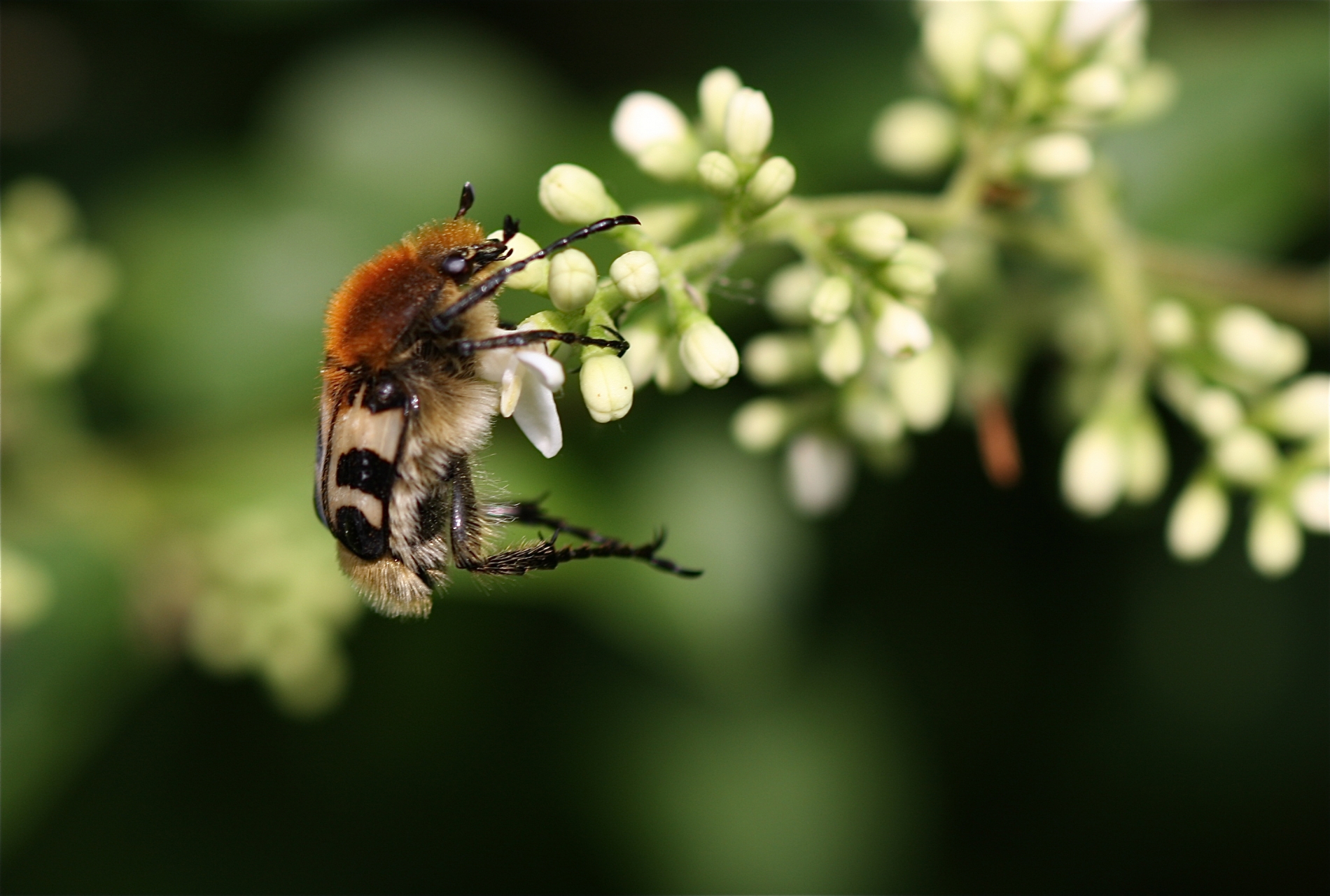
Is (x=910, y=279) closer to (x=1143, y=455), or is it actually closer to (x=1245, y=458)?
(x=1143, y=455)

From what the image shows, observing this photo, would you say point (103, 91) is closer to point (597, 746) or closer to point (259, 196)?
point (259, 196)

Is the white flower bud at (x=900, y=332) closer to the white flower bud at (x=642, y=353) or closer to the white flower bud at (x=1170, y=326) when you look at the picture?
the white flower bud at (x=642, y=353)

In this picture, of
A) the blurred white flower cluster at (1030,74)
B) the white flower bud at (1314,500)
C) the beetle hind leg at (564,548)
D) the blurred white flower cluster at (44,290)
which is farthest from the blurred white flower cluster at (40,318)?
the white flower bud at (1314,500)

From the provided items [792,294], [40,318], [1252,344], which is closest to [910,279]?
[792,294]

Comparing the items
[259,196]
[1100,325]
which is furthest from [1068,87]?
[259,196]

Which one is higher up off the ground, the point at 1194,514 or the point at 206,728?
the point at 1194,514

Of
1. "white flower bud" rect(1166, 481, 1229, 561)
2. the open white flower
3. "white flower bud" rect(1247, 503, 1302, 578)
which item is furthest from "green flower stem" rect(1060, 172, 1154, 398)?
the open white flower
